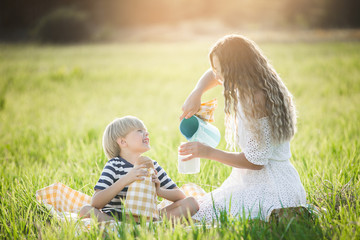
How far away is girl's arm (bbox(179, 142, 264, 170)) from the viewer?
195 centimetres

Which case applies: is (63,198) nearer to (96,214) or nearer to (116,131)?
(96,214)

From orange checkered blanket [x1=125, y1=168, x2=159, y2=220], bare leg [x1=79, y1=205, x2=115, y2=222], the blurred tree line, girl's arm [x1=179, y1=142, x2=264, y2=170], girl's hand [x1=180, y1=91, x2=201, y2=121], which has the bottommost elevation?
bare leg [x1=79, y1=205, x2=115, y2=222]

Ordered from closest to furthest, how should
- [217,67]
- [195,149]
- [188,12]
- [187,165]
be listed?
1. [195,149]
2. [217,67]
3. [187,165]
4. [188,12]

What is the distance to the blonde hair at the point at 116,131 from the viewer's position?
213 cm

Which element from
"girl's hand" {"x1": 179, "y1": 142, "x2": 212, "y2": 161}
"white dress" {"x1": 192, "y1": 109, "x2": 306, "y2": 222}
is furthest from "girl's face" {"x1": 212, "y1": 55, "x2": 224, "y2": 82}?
"girl's hand" {"x1": 179, "y1": 142, "x2": 212, "y2": 161}

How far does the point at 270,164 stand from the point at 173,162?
46.2 inches

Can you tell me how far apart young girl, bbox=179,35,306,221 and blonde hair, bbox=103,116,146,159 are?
38 centimetres

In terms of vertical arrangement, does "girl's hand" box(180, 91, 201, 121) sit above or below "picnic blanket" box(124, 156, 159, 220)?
above

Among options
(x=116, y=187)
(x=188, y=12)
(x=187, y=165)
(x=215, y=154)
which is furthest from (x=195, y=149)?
(x=188, y=12)

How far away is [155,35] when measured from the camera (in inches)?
1032

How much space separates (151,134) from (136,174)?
2251mm

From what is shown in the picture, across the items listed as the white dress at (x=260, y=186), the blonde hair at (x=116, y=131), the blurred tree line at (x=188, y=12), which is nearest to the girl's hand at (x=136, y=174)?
the blonde hair at (x=116, y=131)

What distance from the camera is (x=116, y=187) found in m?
1.99

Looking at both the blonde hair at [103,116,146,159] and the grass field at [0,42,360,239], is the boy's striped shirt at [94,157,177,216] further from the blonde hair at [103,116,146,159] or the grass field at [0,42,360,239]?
the grass field at [0,42,360,239]
